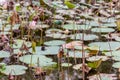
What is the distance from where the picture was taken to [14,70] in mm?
1880

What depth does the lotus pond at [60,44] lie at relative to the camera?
1.88 meters

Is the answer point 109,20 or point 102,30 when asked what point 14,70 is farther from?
point 109,20

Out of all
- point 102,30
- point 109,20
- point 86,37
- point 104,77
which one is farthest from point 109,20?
point 104,77

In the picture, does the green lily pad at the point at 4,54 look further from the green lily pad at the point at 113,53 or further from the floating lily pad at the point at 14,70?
the green lily pad at the point at 113,53

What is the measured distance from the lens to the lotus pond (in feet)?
6.16

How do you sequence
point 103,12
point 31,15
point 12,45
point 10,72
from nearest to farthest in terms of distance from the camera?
1. point 10,72
2. point 12,45
3. point 31,15
4. point 103,12

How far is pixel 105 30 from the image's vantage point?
Result: 2.75 m

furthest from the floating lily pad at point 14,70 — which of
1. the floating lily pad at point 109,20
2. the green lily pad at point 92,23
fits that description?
the floating lily pad at point 109,20

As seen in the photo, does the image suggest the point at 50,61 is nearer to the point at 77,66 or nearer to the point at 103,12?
A: the point at 77,66

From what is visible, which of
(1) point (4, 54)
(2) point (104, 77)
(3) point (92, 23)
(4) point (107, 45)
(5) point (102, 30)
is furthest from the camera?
(3) point (92, 23)

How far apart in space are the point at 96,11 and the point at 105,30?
29.8 inches

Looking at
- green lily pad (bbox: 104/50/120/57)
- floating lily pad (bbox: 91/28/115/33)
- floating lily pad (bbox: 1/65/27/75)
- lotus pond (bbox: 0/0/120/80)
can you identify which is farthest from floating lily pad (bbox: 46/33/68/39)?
floating lily pad (bbox: 1/65/27/75)

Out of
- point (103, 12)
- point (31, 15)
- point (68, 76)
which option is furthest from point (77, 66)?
point (103, 12)

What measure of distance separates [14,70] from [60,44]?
54 centimetres
